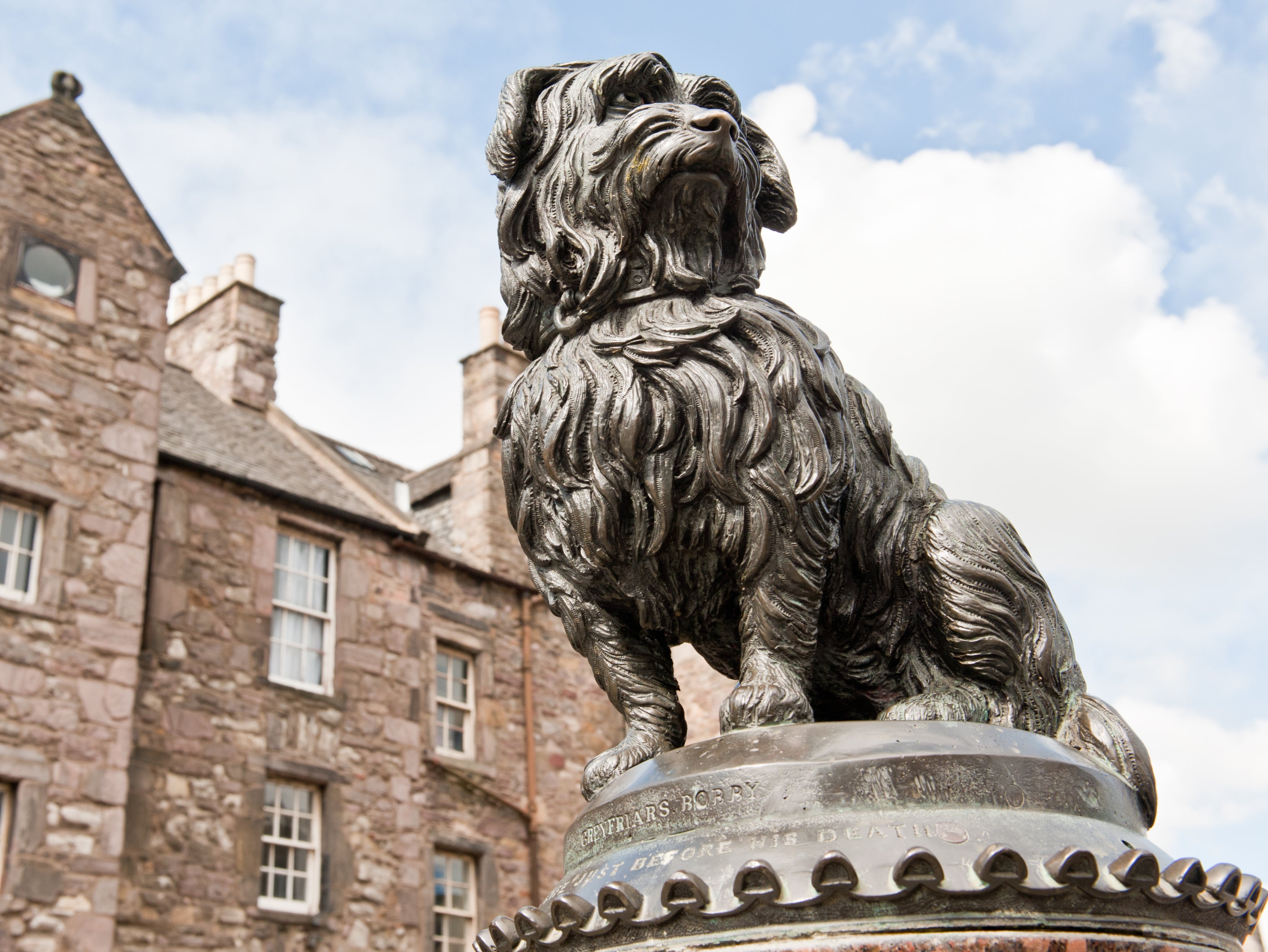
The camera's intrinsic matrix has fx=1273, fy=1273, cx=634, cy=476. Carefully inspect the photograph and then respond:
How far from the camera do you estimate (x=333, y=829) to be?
13.8 meters

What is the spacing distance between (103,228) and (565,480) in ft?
42.0

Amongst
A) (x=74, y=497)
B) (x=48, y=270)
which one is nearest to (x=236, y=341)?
(x=48, y=270)

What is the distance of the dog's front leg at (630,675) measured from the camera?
2.72 meters

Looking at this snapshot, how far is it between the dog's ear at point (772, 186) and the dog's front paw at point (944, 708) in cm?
120

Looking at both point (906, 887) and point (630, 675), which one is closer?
point (906, 887)

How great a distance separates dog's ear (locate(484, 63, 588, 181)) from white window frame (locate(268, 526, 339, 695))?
39.3 feet

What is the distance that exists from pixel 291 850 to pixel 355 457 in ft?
25.5

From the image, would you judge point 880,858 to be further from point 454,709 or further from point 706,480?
point 454,709

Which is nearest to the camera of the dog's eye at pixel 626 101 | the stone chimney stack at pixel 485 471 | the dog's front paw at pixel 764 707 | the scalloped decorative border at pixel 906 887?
the scalloped decorative border at pixel 906 887

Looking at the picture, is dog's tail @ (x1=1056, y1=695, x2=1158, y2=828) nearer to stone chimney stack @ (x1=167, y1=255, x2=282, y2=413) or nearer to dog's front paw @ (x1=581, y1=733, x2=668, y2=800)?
dog's front paw @ (x1=581, y1=733, x2=668, y2=800)

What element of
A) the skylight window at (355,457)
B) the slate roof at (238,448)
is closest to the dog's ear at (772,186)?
the slate roof at (238,448)

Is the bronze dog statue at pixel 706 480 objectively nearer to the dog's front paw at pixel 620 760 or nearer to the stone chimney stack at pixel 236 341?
the dog's front paw at pixel 620 760

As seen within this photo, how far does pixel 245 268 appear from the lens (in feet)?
60.4

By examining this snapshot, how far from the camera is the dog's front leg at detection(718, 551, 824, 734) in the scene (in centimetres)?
251
